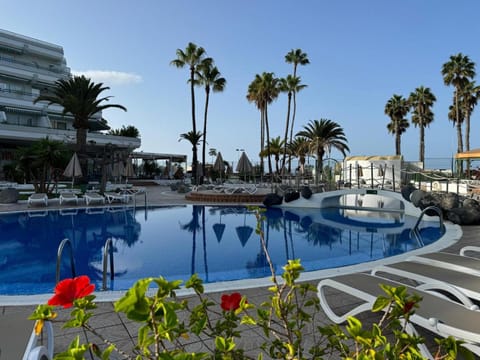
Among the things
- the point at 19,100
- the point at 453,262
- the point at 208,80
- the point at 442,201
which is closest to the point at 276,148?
the point at 208,80

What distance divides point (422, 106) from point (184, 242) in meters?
33.9

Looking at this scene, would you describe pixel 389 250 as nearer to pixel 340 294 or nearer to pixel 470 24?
pixel 340 294

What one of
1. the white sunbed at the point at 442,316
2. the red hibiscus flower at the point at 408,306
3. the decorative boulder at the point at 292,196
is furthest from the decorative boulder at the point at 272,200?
the red hibiscus flower at the point at 408,306

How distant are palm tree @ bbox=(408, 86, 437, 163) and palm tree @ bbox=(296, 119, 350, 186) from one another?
7.83 meters

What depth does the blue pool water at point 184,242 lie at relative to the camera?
256 inches

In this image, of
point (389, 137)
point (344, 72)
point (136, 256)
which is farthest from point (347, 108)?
point (136, 256)

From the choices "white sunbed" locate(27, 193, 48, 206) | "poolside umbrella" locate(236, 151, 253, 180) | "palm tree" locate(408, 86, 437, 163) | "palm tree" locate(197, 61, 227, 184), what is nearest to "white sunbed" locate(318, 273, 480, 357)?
"white sunbed" locate(27, 193, 48, 206)

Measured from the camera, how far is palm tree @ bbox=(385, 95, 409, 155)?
36.2m

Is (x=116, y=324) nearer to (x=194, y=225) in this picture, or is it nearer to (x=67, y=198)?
(x=194, y=225)

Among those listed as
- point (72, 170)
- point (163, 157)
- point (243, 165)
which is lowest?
point (72, 170)

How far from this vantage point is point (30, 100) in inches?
1383

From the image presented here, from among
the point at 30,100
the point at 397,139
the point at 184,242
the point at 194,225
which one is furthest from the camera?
the point at 397,139

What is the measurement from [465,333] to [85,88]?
2548 cm

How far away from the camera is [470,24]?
604 inches
